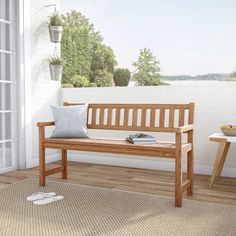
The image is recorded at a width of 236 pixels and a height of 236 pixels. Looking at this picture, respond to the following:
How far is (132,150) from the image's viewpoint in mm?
2799

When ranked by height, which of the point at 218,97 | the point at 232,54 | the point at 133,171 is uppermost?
the point at 232,54

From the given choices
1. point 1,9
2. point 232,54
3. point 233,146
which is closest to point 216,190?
point 233,146

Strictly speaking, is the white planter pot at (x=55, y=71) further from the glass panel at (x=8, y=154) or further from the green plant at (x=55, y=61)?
the glass panel at (x=8, y=154)

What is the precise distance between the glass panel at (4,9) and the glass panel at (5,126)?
108 centimetres

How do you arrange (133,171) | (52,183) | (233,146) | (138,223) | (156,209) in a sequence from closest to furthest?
(138,223), (156,209), (52,183), (233,146), (133,171)

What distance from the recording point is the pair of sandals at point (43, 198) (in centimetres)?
268

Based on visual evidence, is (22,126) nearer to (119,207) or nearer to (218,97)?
A: (119,207)

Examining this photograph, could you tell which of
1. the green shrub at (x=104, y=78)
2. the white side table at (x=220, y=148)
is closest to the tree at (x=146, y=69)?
the green shrub at (x=104, y=78)

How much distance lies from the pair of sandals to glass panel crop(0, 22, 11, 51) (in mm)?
1798

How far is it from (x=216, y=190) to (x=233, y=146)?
0.73 metres

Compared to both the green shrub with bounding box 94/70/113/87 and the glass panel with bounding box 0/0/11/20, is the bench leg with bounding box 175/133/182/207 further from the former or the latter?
the green shrub with bounding box 94/70/113/87

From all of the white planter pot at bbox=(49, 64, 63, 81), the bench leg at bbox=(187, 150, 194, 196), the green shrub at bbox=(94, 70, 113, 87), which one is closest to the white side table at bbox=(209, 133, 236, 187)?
the bench leg at bbox=(187, 150, 194, 196)

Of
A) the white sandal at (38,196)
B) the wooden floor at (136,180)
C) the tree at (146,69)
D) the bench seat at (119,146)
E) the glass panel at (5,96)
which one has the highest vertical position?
the tree at (146,69)

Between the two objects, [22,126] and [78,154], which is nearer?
[22,126]
